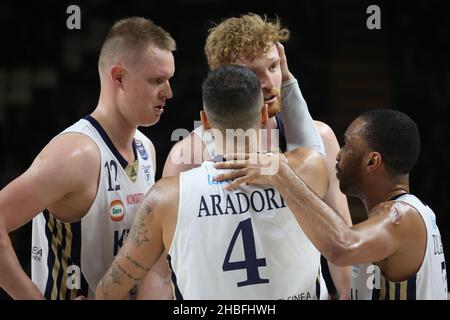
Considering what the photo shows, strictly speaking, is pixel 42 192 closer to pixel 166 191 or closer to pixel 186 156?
pixel 166 191

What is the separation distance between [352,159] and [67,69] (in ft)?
13.6

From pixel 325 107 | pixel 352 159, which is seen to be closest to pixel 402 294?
pixel 352 159

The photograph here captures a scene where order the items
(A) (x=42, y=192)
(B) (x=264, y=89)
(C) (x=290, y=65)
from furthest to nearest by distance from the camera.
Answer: (C) (x=290, y=65), (B) (x=264, y=89), (A) (x=42, y=192)

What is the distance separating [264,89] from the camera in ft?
11.0

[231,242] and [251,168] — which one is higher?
[251,168]

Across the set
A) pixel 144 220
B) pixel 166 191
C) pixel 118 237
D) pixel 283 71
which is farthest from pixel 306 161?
pixel 118 237

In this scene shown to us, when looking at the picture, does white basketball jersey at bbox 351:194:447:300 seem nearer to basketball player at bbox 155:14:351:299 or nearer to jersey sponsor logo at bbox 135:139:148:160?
basketball player at bbox 155:14:351:299

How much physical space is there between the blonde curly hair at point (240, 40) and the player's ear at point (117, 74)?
1.50ft

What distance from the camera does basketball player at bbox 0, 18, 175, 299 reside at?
308 cm

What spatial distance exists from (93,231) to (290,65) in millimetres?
3808

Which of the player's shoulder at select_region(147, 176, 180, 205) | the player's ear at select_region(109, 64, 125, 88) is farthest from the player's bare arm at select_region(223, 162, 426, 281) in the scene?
the player's ear at select_region(109, 64, 125, 88)

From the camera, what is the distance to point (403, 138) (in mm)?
2953
